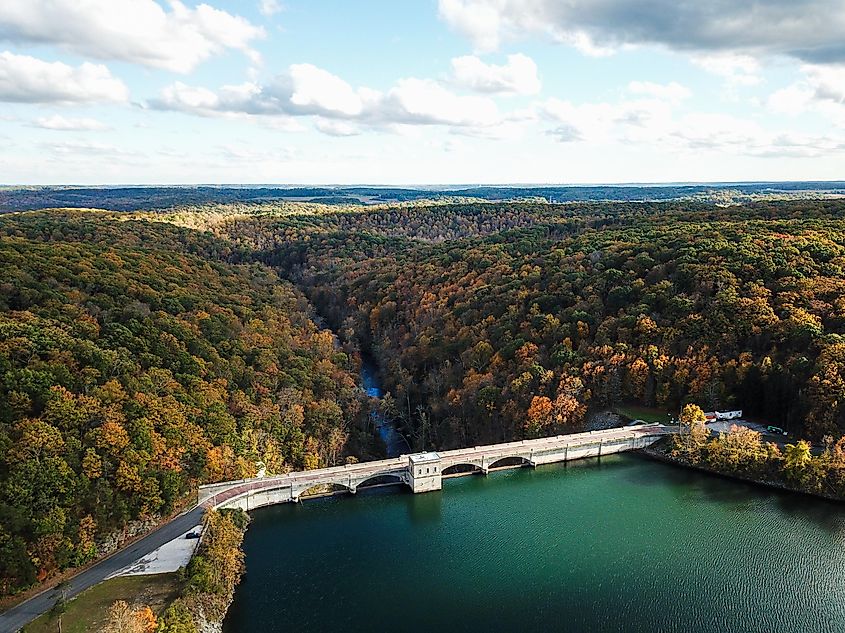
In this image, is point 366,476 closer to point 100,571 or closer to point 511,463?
point 511,463

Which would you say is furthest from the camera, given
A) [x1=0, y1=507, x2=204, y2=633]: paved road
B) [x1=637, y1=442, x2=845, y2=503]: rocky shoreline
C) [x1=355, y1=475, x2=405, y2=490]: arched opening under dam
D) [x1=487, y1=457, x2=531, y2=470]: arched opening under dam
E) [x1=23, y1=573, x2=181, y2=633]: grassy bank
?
[x1=487, y1=457, x2=531, y2=470]: arched opening under dam

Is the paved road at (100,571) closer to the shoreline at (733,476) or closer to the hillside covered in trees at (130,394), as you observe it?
the hillside covered in trees at (130,394)

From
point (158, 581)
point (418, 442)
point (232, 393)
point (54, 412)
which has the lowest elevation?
point (418, 442)

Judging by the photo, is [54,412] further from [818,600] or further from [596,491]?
[818,600]

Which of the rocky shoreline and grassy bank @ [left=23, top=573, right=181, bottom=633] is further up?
grassy bank @ [left=23, top=573, right=181, bottom=633]

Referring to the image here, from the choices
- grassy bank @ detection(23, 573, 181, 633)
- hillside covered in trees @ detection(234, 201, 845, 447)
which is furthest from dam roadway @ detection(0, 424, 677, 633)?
hillside covered in trees @ detection(234, 201, 845, 447)

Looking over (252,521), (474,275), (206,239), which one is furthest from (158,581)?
(206,239)

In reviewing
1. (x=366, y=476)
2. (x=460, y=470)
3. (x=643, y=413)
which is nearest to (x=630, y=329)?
(x=643, y=413)

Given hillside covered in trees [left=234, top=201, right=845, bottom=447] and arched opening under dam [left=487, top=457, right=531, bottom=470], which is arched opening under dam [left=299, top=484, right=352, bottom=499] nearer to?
arched opening under dam [left=487, top=457, right=531, bottom=470]
